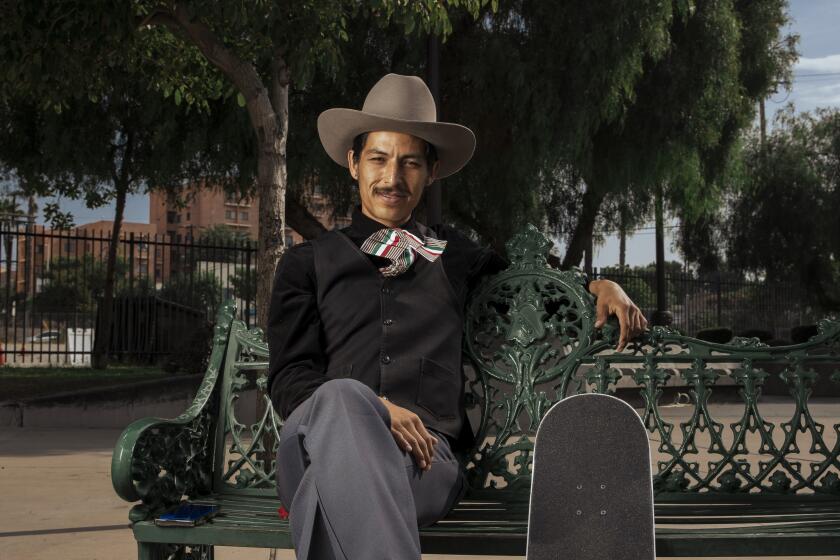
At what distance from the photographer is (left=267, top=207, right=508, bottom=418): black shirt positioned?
3072 millimetres

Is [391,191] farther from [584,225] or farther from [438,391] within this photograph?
[584,225]

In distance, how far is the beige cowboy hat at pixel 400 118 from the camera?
10.9 feet

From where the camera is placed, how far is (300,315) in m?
3.22

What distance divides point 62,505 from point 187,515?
3.41m

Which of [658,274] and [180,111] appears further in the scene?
[658,274]

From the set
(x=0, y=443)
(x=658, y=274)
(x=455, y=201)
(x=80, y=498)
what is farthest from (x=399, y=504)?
(x=658, y=274)

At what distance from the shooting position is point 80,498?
632 centimetres

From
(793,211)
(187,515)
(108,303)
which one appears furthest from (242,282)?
(793,211)

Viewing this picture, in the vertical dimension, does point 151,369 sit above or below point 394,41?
below

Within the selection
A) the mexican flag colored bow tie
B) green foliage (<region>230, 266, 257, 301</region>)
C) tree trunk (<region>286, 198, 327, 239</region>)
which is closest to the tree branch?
the mexican flag colored bow tie

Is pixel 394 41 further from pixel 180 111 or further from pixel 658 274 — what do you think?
pixel 658 274

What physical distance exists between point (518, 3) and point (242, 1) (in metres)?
9.50

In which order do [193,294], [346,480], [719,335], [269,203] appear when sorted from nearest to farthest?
1. [346,480]
2. [269,203]
3. [193,294]
4. [719,335]

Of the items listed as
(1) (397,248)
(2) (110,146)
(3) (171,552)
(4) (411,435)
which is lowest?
(3) (171,552)
